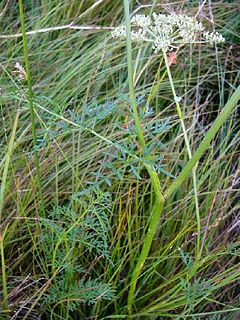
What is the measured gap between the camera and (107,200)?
1134 millimetres

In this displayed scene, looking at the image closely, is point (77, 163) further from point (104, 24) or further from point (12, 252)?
point (104, 24)

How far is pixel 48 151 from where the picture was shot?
155cm

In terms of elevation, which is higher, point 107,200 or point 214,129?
point 214,129

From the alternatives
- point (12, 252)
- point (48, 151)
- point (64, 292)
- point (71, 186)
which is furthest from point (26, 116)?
point (64, 292)

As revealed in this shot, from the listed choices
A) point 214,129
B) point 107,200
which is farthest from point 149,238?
point 214,129

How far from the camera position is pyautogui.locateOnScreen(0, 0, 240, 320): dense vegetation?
1.19 metres

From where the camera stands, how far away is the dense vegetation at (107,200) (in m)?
1.19

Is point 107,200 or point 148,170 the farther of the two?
point 107,200

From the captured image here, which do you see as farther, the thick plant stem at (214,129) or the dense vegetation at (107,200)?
the dense vegetation at (107,200)

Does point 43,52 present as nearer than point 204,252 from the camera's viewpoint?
No

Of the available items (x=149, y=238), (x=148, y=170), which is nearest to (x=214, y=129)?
(x=148, y=170)

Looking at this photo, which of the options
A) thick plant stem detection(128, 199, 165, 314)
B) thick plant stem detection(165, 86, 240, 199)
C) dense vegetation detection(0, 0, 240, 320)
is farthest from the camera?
dense vegetation detection(0, 0, 240, 320)

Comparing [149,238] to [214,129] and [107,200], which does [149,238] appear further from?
[214,129]

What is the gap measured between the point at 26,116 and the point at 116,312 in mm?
668
